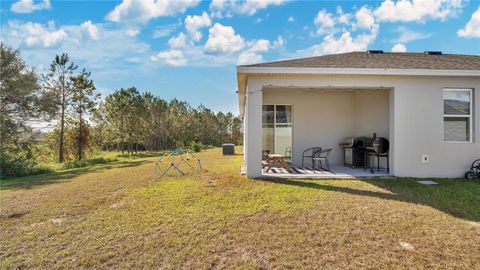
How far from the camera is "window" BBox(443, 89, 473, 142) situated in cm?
734

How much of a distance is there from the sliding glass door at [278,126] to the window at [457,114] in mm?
4744

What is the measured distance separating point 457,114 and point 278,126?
17.8 feet

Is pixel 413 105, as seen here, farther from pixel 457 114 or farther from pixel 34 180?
pixel 34 180

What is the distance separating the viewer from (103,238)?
354 cm

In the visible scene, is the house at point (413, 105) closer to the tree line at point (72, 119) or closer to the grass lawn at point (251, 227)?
the grass lawn at point (251, 227)

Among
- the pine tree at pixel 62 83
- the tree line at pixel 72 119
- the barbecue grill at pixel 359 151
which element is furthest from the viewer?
the pine tree at pixel 62 83

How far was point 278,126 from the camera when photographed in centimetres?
996

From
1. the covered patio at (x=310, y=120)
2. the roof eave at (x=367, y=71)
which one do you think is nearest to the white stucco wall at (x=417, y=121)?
the roof eave at (x=367, y=71)

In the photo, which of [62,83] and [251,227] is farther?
[62,83]

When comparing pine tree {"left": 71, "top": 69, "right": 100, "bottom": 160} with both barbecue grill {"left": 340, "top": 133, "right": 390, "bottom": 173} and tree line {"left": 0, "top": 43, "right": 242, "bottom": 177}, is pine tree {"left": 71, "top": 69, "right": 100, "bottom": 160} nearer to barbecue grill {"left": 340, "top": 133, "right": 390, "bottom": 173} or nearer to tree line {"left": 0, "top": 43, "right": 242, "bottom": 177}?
tree line {"left": 0, "top": 43, "right": 242, "bottom": 177}

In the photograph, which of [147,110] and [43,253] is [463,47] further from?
[147,110]

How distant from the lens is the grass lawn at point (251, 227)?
9.50 ft

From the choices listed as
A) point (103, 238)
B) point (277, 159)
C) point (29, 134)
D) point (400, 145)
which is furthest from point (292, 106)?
point (29, 134)

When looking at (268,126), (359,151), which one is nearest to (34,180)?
(268,126)
